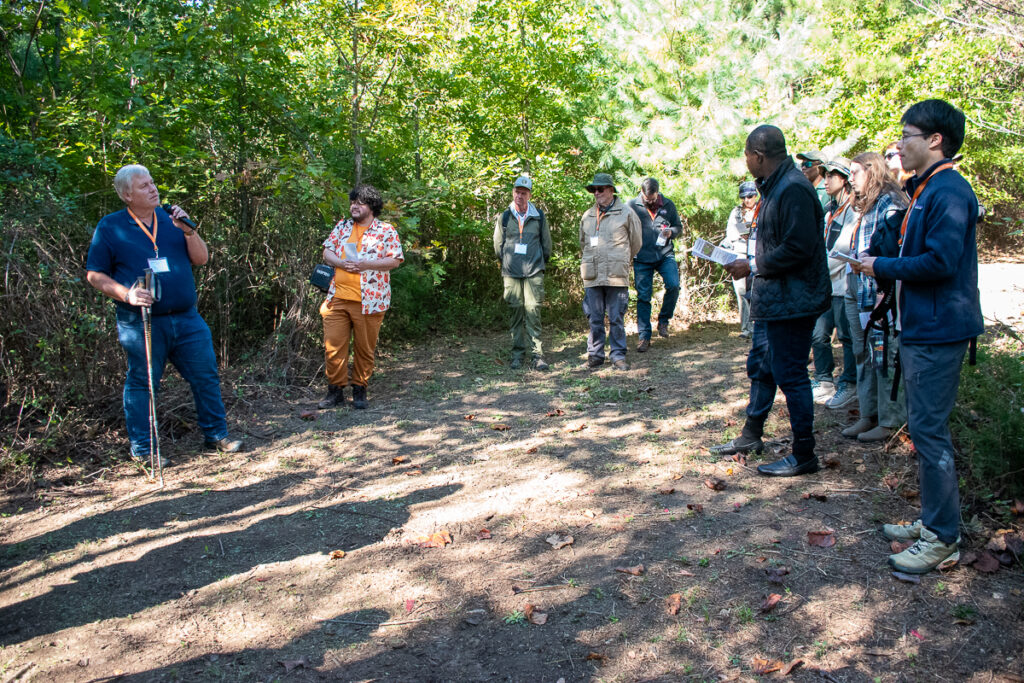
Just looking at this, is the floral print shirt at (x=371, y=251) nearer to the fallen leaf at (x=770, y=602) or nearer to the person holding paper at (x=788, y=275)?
the person holding paper at (x=788, y=275)

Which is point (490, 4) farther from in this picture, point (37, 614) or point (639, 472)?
point (37, 614)

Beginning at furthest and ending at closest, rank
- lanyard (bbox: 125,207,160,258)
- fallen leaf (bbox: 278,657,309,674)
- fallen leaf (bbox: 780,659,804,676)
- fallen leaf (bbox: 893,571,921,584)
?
lanyard (bbox: 125,207,160,258) → fallen leaf (bbox: 893,571,921,584) → fallen leaf (bbox: 278,657,309,674) → fallen leaf (bbox: 780,659,804,676)

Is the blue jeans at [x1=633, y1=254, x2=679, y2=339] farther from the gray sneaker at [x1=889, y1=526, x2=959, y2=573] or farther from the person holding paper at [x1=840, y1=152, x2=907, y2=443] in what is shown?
the gray sneaker at [x1=889, y1=526, x2=959, y2=573]

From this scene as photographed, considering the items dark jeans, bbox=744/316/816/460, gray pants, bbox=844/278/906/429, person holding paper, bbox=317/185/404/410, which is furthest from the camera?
person holding paper, bbox=317/185/404/410

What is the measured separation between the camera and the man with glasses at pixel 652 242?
932 cm

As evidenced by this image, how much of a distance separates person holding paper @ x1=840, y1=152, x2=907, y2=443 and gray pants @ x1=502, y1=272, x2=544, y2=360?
373 cm

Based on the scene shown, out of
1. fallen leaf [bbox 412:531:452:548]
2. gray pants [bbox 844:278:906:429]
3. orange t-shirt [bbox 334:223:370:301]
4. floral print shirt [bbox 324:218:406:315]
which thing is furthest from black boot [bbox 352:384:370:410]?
gray pants [bbox 844:278:906:429]

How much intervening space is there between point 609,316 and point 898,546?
4897 mm

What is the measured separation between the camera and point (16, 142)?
243 inches

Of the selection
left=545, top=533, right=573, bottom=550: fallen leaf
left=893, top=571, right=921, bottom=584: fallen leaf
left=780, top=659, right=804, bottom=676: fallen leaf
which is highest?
left=545, top=533, right=573, bottom=550: fallen leaf

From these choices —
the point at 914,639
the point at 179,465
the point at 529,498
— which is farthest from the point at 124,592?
the point at 914,639

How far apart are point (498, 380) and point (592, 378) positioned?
1.04 meters

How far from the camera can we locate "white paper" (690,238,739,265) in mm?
4684

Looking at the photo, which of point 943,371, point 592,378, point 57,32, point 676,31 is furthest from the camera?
point 676,31
